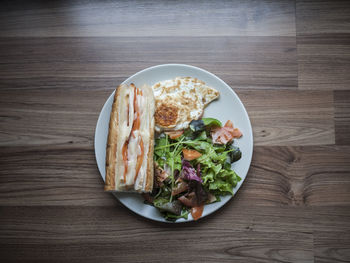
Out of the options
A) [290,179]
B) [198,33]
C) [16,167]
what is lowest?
[290,179]

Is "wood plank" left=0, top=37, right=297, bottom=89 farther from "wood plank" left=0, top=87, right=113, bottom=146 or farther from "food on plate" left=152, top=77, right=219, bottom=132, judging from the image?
"food on plate" left=152, top=77, right=219, bottom=132

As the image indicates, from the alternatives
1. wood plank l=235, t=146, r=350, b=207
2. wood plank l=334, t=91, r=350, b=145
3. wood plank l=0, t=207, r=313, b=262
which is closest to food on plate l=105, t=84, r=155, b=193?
wood plank l=0, t=207, r=313, b=262

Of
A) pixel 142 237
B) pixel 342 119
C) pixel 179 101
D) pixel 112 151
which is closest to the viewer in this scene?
pixel 112 151

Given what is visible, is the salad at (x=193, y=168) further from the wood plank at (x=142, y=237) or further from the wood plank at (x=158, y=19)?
the wood plank at (x=158, y=19)

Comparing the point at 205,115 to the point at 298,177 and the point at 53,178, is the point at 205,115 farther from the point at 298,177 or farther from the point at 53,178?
the point at 53,178

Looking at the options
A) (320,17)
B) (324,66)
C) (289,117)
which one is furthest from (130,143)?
(320,17)

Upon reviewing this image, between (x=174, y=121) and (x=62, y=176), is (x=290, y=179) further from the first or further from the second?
(x=62, y=176)

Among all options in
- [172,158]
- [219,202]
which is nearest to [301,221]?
[219,202]
